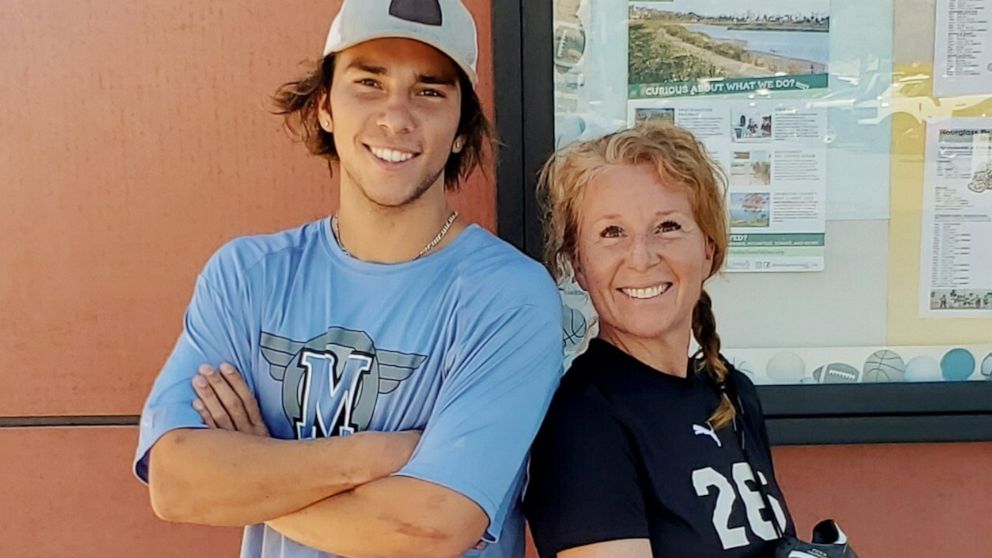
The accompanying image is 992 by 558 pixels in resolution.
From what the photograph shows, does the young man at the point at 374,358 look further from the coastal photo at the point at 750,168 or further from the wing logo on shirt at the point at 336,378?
the coastal photo at the point at 750,168

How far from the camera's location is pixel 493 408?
4.76ft

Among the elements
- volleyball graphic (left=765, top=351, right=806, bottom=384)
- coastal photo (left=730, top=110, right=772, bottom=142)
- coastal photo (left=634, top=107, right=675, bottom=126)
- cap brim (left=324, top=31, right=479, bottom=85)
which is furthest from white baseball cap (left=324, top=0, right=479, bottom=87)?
volleyball graphic (left=765, top=351, right=806, bottom=384)

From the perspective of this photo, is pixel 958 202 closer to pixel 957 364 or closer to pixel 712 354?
pixel 957 364

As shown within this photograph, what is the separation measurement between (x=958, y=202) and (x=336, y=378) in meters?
1.88

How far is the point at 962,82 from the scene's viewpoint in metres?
2.49

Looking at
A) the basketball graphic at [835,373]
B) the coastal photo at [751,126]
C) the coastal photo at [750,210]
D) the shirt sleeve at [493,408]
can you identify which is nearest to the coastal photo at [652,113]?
the coastal photo at [751,126]

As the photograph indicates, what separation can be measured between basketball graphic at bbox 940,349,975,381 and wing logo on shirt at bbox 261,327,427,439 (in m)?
1.75

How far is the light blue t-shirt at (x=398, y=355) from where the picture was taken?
1445mm

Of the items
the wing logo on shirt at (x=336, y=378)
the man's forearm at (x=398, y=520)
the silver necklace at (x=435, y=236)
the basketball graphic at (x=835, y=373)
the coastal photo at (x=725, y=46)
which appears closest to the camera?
the man's forearm at (x=398, y=520)

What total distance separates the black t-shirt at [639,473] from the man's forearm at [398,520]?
0.48 ft

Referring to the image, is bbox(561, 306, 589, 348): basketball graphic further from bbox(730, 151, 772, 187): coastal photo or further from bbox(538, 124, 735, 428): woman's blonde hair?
bbox(538, 124, 735, 428): woman's blonde hair

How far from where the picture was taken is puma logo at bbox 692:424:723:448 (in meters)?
1.61

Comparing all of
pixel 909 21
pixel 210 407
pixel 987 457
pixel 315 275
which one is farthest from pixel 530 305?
pixel 987 457

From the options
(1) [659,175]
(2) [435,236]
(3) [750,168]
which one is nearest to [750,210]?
(3) [750,168]
